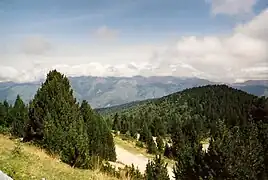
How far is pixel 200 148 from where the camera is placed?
2430 cm

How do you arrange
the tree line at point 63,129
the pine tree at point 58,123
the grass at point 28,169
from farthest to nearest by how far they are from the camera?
the pine tree at point 58,123 < the tree line at point 63,129 < the grass at point 28,169

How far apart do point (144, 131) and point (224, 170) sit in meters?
76.6

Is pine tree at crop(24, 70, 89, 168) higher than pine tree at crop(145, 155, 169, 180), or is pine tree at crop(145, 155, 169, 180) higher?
pine tree at crop(24, 70, 89, 168)

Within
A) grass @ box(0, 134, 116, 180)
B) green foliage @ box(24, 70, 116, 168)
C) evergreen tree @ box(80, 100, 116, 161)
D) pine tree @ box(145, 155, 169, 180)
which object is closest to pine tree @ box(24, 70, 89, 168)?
green foliage @ box(24, 70, 116, 168)

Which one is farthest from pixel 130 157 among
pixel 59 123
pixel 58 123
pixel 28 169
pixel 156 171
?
pixel 28 169

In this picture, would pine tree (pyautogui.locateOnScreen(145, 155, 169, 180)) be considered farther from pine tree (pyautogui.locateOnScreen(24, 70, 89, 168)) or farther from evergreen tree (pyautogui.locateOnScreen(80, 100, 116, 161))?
evergreen tree (pyautogui.locateOnScreen(80, 100, 116, 161))

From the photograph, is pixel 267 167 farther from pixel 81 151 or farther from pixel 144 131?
pixel 144 131

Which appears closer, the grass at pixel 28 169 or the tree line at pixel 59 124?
the grass at pixel 28 169

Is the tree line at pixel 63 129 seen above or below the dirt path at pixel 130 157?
above

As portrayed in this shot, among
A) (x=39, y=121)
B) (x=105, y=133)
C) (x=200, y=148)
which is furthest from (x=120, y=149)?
(x=200, y=148)

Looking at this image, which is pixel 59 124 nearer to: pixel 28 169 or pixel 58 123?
pixel 58 123

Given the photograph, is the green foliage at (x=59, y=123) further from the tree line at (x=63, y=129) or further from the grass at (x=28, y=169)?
the grass at (x=28, y=169)

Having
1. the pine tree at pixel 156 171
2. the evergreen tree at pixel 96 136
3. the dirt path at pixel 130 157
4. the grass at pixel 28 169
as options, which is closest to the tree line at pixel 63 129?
the pine tree at pixel 156 171

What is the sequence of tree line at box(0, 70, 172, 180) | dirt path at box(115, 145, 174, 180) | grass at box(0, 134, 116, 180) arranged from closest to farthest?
grass at box(0, 134, 116, 180) → tree line at box(0, 70, 172, 180) → dirt path at box(115, 145, 174, 180)
